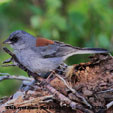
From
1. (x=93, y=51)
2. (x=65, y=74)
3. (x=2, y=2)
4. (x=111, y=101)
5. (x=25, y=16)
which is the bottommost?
(x=111, y=101)

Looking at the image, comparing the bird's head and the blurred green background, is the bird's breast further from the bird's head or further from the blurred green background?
the blurred green background

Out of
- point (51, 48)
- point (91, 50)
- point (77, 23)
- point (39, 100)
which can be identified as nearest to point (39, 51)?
point (51, 48)

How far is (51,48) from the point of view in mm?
3971

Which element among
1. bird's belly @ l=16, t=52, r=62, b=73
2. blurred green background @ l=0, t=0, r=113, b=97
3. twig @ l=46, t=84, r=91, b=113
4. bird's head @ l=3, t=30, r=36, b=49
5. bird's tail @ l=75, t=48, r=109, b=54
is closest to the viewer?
twig @ l=46, t=84, r=91, b=113

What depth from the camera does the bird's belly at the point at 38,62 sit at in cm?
364

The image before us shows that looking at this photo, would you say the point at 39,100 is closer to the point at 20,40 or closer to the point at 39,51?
the point at 39,51

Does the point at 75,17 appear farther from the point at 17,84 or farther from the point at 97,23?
the point at 17,84

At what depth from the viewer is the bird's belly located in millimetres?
3645

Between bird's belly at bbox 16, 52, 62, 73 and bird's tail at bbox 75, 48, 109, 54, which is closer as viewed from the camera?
bird's tail at bbox 75, 48, 109, 54

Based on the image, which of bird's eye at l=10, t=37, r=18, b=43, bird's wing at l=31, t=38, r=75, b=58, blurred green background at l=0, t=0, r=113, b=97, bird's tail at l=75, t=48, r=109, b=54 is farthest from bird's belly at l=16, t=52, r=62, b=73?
blurred green background at l=0, t=0, r=113, b=97

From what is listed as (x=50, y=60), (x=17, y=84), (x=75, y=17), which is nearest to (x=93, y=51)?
(x=50, y=60)

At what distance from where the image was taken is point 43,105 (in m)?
2.87

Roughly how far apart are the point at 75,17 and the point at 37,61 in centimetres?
279

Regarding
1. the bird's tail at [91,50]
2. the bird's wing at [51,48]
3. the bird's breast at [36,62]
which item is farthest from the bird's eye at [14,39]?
the bird's tail at [91,50]
